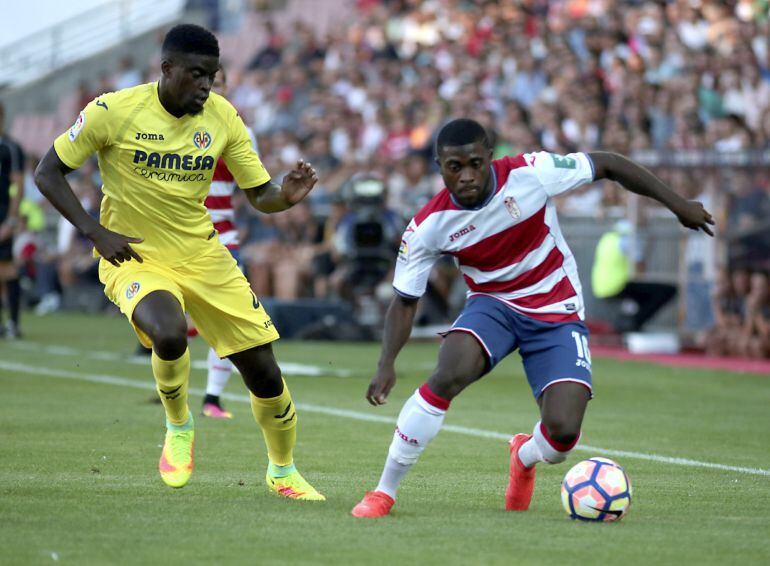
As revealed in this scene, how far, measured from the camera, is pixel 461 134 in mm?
6984

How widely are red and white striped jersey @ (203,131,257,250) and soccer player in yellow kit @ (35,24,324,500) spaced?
321 centimetres

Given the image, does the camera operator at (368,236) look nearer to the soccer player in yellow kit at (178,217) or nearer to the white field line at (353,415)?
the white field line at (353,415)

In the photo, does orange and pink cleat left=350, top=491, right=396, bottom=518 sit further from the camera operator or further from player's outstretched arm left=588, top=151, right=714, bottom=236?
the camera operator

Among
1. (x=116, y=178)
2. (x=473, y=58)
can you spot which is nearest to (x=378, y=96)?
(x=473, y=58)

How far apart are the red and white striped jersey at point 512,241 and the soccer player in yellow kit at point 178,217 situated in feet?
2.71

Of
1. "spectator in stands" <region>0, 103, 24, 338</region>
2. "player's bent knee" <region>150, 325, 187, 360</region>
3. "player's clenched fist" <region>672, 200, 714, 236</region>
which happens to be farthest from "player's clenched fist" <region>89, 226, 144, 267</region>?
"spectator in stands" <region>0, 103, 24, 338</region>

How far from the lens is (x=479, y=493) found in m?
7.78

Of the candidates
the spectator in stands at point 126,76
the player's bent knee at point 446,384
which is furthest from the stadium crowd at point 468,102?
the player's bent knee at point 446,384

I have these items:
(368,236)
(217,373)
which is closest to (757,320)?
(368,236)

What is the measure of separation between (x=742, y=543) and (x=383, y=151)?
703 inches

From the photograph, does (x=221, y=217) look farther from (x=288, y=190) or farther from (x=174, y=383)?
(x=174, y=383)

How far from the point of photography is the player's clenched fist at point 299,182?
299 inches

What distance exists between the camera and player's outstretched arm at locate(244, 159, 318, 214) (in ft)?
24.9

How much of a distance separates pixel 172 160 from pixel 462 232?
5.38ft
